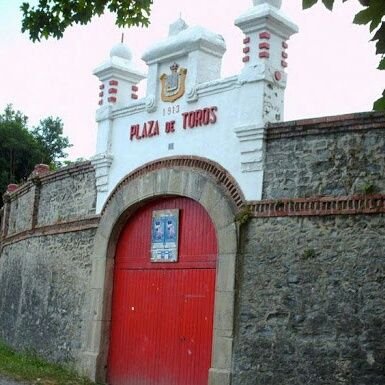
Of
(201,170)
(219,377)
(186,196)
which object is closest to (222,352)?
(219,377)

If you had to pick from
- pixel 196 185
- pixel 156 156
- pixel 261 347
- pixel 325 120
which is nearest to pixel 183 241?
pixel 196 185

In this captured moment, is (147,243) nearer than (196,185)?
No

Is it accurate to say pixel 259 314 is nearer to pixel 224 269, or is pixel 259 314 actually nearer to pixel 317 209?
pixel 224 269

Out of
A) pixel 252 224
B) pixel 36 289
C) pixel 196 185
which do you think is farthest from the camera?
pixel 36 289

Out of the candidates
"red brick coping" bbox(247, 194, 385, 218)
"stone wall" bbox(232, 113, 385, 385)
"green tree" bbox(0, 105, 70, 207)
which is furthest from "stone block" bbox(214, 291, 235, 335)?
"green tree" bbox(0, 105, 70, 207)

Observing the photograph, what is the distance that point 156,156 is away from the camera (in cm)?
1045

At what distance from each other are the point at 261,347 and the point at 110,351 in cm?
327

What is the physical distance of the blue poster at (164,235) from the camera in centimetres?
985

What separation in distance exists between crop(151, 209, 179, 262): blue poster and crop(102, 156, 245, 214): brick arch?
0.69 meters

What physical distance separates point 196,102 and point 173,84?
64 cm

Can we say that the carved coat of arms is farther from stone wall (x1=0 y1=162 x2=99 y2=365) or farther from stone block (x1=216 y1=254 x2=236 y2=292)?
stone block (x1=216 y1=254 x2=236 y2=292)

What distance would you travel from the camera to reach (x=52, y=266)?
12602 millimetres

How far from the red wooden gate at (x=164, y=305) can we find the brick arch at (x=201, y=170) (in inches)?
20.4

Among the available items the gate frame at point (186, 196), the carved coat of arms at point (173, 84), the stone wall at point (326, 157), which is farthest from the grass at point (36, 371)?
the carved coat of arms at point (173, 84)
